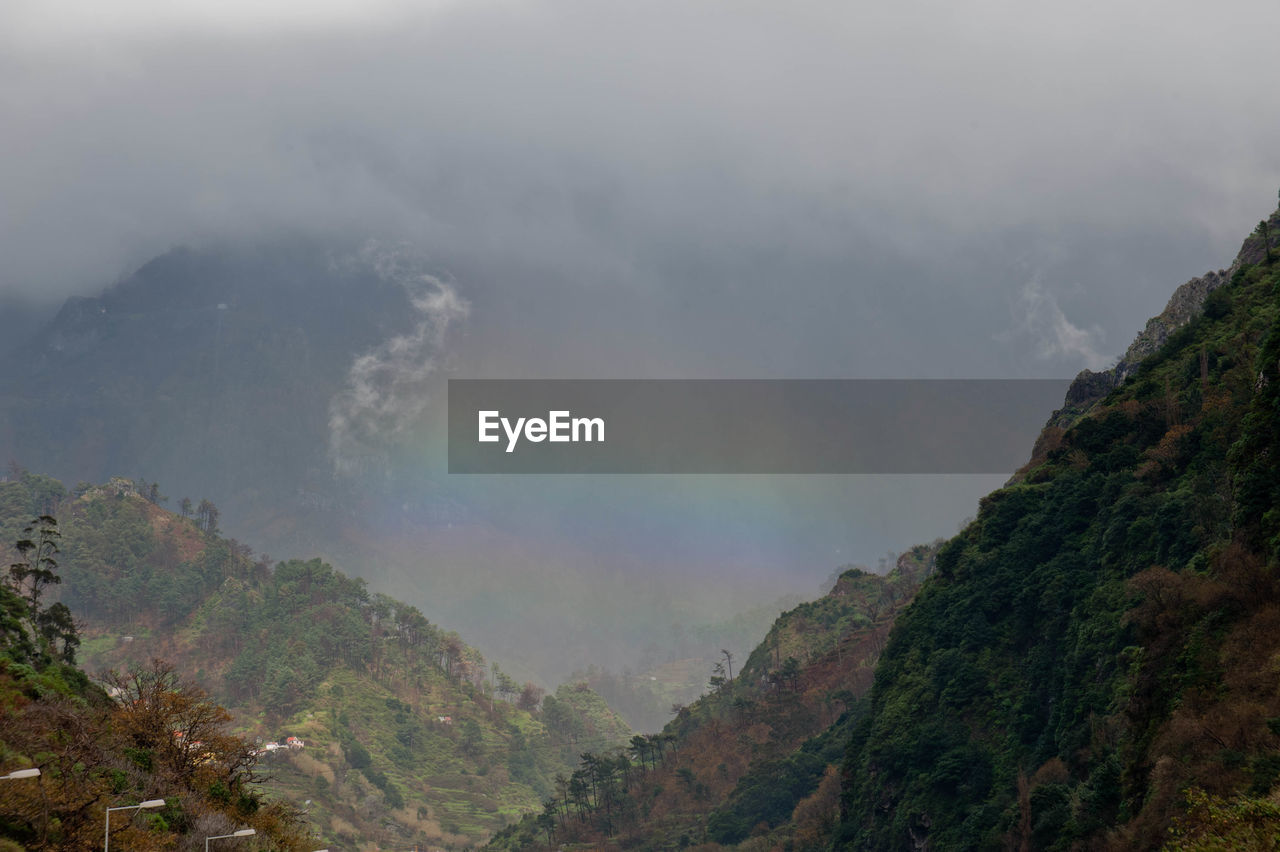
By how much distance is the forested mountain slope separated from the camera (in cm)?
4484

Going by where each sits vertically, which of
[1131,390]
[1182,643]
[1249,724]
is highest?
[1131,390]

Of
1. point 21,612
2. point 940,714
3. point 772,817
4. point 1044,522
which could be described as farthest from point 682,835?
point 21,612

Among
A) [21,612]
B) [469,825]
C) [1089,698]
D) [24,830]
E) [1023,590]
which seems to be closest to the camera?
[24,830]

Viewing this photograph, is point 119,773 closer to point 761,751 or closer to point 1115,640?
point 1115,640

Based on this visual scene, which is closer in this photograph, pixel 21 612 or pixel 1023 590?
pixel 1023 590

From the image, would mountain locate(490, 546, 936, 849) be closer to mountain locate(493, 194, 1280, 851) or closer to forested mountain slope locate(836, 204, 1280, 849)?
mountain locate(493, 194, 1280, 851)

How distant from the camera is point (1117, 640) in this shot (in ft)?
200

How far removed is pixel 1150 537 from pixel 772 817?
7593 cm

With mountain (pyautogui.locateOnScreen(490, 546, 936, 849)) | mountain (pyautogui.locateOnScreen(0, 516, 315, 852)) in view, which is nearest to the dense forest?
mountain (pyautogui.locateOnScreen(0, 516, 315, 852))

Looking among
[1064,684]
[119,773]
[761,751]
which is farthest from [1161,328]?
[119,773]

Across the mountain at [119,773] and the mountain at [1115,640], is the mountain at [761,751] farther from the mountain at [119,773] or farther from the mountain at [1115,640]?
the mountain at [119,773]

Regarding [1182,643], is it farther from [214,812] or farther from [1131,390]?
[214,812]

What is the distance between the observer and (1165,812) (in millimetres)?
44281

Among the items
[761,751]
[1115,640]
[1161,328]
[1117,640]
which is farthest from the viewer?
[761,751]
